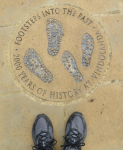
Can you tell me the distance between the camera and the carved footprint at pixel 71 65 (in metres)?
1.45

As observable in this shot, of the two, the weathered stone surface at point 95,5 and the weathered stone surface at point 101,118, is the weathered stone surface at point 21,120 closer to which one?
the weathered stone surface at point 101,118

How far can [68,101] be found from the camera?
1.45 m

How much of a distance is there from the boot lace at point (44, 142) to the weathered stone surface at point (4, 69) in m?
0.55

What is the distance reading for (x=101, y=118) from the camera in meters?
1.46

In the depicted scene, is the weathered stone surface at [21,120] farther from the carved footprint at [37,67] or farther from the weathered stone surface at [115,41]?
the weathered stone surface at [115,41]

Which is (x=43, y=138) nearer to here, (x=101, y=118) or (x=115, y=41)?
(x=101, y=118)

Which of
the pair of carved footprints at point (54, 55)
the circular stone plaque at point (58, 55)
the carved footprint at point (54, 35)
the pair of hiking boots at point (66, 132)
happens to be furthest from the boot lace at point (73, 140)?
the carved footprint at point (54, 35)

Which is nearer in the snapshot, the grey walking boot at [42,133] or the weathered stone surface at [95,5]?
the grey walking boot at [42,133]

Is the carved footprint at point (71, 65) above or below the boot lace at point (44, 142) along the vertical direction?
above

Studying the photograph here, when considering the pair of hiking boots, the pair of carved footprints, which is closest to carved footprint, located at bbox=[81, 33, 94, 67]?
the pair of carved footprints

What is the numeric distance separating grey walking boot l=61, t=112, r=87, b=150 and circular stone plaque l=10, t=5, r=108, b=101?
221 mm

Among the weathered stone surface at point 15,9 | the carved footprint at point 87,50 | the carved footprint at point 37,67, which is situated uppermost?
the weathered stone surface at point 15,9

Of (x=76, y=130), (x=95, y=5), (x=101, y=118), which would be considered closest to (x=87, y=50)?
(x=95, y=5)

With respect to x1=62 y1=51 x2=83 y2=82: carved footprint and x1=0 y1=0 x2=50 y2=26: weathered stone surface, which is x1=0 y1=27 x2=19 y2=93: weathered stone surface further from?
x1=62 y1=51 x2=83 y2=82: carved footprint
